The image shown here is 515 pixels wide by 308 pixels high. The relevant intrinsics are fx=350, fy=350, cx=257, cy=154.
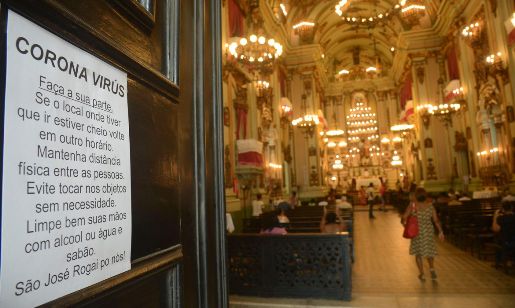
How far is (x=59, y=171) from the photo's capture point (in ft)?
2.40

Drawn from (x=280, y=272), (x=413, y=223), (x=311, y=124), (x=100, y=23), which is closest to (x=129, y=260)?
(x=100, y=23)

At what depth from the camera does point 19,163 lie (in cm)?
65

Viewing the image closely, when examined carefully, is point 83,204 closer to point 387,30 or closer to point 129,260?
point 129,260

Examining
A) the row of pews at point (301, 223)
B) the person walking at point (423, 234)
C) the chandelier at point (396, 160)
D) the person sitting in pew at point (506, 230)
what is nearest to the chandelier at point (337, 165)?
the chandelier at point (396, 160)

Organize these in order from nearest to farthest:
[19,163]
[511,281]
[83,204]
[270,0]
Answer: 1. [19,163]
2. [83,204]
3. [511,281]
4. [270,0]

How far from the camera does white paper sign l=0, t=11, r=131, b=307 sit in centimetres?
64

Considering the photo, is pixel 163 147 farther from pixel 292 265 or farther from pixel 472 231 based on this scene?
pixel 472 231

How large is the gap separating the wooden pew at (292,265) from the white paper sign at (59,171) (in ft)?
13.2

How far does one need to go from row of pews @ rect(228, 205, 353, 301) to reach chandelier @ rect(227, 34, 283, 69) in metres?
5.44

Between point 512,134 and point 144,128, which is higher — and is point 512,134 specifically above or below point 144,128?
above

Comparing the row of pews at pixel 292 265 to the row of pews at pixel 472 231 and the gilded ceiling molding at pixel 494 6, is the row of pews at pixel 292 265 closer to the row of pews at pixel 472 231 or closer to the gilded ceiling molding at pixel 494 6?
the row of pews at pixel 472 231

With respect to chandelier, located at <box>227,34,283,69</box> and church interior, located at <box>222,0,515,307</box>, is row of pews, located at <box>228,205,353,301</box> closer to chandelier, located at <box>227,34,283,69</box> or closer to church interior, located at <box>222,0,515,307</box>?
church interior, located at <box>222,0,515,307</box>

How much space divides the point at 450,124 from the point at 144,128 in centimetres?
2013

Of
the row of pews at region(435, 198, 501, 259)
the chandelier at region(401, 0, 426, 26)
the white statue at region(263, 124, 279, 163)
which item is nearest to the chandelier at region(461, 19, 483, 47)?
the chandelier at region(401, 0, 426, 26)
